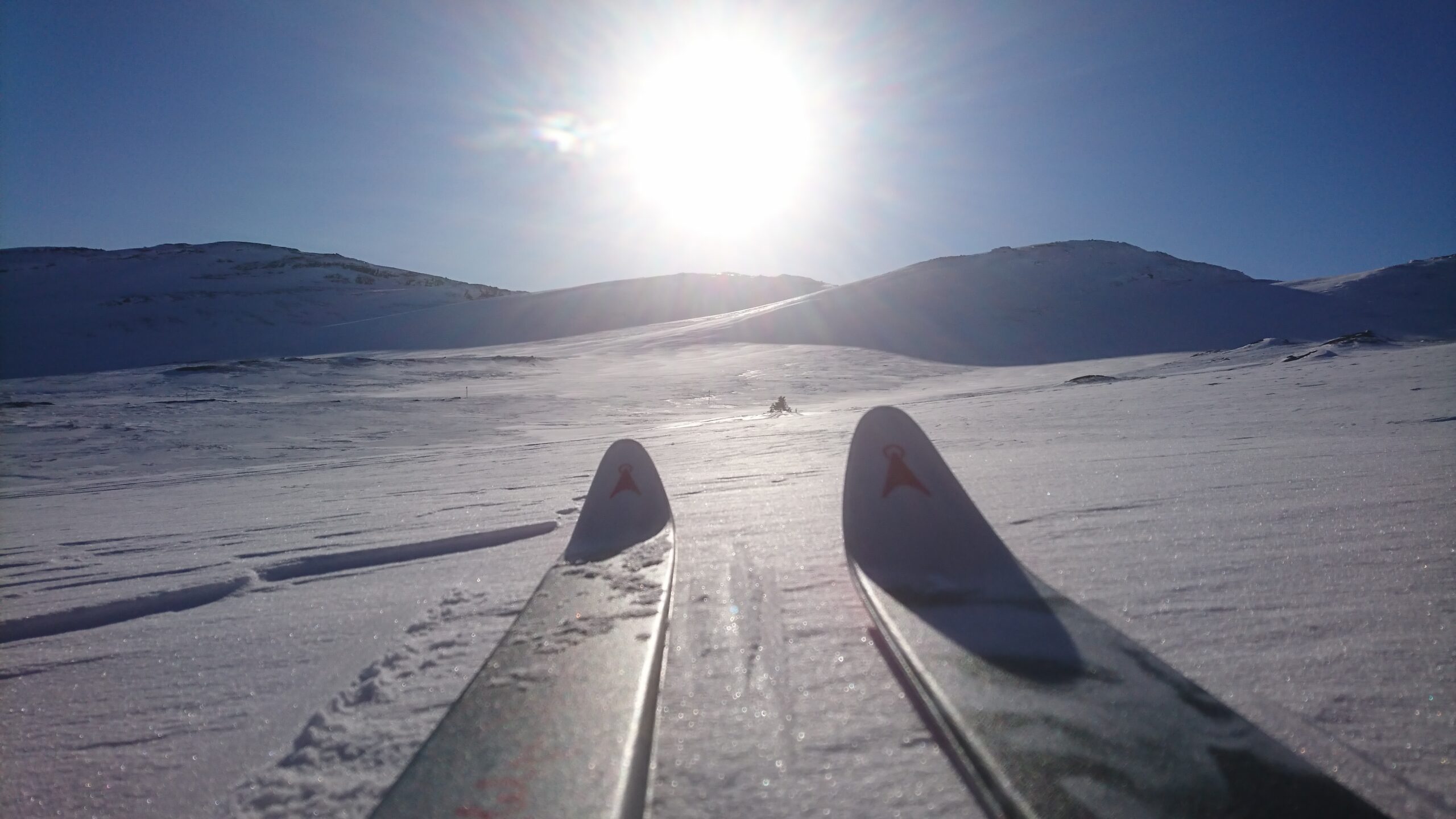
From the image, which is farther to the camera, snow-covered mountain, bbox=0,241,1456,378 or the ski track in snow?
snow-covered mountain, bbox=0,241,1456,378

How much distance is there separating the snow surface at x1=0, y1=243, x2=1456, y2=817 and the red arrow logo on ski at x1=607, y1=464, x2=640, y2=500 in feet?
0.94

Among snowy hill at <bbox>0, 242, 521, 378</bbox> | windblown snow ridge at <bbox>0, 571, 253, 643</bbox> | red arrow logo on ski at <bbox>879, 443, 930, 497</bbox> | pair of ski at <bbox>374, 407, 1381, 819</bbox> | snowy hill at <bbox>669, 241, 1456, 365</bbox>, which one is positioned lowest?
windblown snow ridge at <bbox>0, 571, 253, 643</bbox>

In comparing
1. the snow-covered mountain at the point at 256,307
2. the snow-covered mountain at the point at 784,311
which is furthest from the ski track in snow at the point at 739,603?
the snow-covered mountain at the point at 256,307

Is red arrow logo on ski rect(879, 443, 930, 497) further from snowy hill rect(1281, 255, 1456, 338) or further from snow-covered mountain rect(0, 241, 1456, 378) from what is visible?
snowy hill rect(1281, 255, 1456, 338)

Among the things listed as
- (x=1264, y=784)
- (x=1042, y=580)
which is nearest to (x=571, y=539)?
(x=1042, y=580)

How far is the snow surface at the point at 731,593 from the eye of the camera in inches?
53.1

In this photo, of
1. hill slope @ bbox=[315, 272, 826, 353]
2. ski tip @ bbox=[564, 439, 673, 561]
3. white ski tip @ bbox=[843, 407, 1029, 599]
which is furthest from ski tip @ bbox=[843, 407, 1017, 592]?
hill slope @ bbox=[315, 272, 826, 353]

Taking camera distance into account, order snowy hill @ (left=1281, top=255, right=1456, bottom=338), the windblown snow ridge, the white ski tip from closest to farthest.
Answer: the white ski tip, the windblown snow ridge, snowy hill @ (left=1281, top=255, right=1456, bottom=338)

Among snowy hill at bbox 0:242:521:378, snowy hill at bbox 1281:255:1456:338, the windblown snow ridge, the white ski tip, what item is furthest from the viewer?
snowy hill at bbox 0:242:521:378

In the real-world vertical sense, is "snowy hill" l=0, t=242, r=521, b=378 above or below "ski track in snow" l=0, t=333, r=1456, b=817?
above

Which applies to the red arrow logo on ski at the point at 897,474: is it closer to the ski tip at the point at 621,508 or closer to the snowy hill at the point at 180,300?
the ski tip at the point at 621,508

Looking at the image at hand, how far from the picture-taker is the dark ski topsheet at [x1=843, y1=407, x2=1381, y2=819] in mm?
1121

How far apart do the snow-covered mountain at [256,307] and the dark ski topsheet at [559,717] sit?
1002 inches

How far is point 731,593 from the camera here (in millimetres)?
2152
